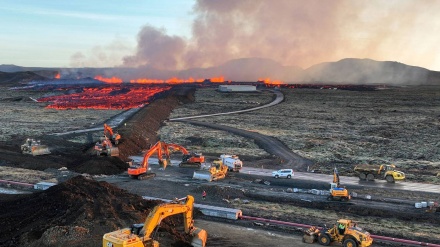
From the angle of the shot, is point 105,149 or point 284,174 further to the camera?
point 105,149

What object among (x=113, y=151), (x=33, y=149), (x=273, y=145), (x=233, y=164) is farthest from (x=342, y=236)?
(x=33, y=149)

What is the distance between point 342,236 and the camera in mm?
26859

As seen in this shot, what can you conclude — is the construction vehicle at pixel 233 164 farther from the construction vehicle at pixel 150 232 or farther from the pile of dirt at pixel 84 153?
the construction vehicle at pixel 150 232

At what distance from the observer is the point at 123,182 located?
44750mm

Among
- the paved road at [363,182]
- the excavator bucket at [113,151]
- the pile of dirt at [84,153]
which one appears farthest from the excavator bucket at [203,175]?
the excavator bucket at [113,151]

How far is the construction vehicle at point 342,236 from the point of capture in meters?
26.1

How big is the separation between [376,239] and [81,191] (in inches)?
866

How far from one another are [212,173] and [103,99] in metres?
101

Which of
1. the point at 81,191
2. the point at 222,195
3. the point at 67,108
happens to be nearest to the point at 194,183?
the point at 222,195

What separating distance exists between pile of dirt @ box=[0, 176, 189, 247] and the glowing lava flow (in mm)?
80039

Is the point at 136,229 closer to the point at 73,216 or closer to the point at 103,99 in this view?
the point at 73,216

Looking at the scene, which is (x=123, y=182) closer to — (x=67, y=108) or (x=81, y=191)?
(x=81, y=191)

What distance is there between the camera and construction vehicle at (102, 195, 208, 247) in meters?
21.1

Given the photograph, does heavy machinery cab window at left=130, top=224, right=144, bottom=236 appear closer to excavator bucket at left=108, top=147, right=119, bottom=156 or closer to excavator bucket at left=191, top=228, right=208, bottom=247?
excavator bucket at left=191, top=228, right=208, bottom=247
